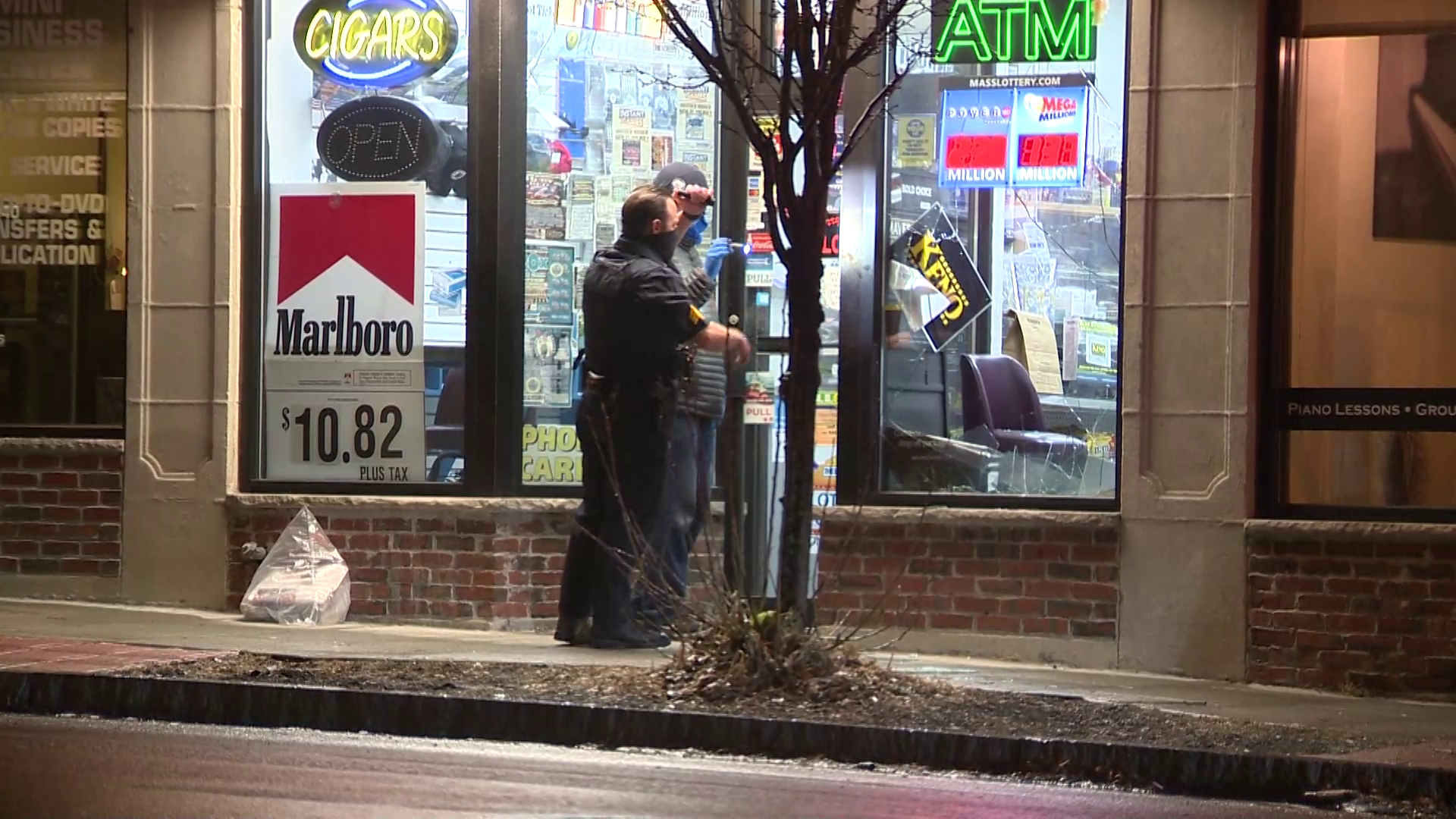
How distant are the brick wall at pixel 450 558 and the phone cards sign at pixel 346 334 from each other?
26 cm

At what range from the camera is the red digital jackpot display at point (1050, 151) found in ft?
30.2

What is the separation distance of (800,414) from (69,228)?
476 cm

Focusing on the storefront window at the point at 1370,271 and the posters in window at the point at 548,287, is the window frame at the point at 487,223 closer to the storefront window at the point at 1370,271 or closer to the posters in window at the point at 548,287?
the posters in window at the point at 548,287

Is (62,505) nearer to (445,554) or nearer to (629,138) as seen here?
(445,554)

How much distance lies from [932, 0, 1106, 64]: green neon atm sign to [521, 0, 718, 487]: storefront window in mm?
1277

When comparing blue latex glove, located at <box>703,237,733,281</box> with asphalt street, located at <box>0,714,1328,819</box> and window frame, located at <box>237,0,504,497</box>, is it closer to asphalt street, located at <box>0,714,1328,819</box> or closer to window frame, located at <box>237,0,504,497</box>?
window frame, located at <box>237,0,504,497</box>

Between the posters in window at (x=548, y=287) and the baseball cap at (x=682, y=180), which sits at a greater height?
the baseball cap at (x=682, y=180)

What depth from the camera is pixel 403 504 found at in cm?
970

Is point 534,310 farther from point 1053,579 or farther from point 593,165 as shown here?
point 1053,579

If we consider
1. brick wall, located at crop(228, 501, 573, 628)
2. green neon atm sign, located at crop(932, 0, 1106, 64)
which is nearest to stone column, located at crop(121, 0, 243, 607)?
brick wall, located at crop(228, 501, 573, 628)

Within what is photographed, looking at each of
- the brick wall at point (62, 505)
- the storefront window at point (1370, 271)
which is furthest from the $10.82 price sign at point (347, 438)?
the storefront window at point (1370, 271)

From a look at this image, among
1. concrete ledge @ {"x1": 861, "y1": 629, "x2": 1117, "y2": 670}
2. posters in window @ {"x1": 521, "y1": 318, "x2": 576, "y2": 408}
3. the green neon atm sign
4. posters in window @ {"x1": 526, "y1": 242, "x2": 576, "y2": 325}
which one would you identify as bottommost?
concrete ledge @ {"x1": 861, "y1": 629, "x2": 1117, "y2": 670}

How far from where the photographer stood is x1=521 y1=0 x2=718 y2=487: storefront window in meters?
9.75

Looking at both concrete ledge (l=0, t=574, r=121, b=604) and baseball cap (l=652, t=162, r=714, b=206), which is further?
concrete ledge (l=0, t=574, r=121, b=604)
